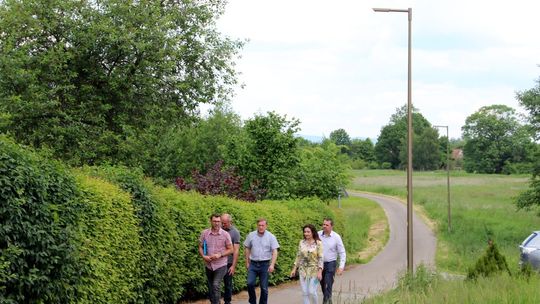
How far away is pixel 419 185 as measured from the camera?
95750mm

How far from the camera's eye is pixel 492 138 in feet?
416

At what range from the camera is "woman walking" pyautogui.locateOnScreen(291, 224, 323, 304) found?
37.0ft

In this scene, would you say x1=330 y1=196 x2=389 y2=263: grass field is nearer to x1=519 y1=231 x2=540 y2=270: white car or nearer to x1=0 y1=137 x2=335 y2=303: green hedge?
x1=519 y1=231 x2=540 y2=270: white car

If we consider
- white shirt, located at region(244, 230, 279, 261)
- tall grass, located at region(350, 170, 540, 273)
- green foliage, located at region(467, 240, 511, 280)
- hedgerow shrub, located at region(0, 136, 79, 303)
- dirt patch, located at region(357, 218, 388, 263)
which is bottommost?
dirt patch, located at region(357, 218, 388, 263)

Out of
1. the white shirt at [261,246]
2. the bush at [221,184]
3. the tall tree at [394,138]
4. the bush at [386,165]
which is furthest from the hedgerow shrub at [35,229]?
the bush at [386,165]

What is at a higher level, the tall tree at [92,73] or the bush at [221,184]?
the tall tree at [92,73]

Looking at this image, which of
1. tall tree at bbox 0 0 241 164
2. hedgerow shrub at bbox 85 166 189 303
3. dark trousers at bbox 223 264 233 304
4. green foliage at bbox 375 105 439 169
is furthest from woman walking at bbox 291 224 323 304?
green foliage at bbox 375 105 439 169

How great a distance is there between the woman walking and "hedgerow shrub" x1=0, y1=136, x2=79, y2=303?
13.6ft

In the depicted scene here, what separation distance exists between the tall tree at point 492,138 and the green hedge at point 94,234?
11700cm

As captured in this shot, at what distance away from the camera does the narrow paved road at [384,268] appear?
15320 millimetres

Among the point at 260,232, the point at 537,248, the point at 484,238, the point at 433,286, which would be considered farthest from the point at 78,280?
the point at 484,238

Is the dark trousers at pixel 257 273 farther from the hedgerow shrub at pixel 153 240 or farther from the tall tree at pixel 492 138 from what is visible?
the tall tree at pixel 492 138

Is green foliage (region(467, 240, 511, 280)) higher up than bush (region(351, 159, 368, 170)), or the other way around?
bush (region(351, 159, 368, 170))

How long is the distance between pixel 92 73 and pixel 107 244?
47.5 ft
